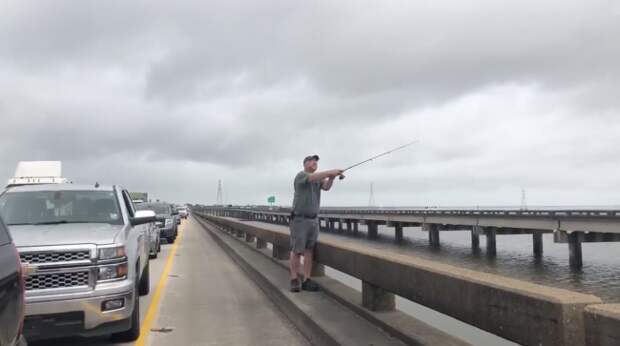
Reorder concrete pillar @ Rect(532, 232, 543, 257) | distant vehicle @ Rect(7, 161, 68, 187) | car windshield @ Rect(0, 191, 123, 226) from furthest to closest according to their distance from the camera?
concrete pillar @ Rect(532, 232, 543, 257)
distant vehicle @ Rect(7, 161, 68, 187)
car windshield @ Rect(0, 191, 123, 226)

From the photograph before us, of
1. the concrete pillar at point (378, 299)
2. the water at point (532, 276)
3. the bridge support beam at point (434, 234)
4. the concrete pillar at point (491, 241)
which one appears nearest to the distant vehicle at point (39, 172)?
the water at point (532, 276)

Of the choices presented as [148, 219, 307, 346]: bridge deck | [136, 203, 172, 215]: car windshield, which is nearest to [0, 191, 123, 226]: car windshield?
[148, 219, 307, 346]: bridge deck

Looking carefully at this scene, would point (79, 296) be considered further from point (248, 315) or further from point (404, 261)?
point (404, 261)

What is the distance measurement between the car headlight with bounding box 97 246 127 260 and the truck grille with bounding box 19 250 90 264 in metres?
0.14

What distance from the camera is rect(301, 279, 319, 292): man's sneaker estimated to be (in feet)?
27.0

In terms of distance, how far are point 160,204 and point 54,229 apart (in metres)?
20.9

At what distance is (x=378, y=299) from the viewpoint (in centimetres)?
630

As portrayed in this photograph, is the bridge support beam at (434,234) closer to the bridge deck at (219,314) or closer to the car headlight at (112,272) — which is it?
the bridge deck at (219,314)

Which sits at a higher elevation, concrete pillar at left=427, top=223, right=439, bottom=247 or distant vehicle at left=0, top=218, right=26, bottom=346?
distant vehicle at left=0, top=218, right=26, bottom=346

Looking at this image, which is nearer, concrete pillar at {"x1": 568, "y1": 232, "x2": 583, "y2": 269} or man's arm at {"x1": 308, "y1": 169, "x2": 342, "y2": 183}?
man's arm at {"x1": 308, "y1": 169, "x2": 342, "y2": 183}

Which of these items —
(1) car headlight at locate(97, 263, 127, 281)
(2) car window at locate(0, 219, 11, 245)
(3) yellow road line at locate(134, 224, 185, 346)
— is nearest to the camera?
(2) car window at locate(0, 219, 11, 245)

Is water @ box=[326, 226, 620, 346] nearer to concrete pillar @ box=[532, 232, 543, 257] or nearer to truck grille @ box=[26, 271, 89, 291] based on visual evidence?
concrete pillar @ box=[532, 232, 543, 257]

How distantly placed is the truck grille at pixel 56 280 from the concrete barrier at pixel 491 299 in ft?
10.4

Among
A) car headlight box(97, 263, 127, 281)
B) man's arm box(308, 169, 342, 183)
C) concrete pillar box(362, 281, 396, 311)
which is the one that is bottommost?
concrete pillar box(362, 281, 396, 311)
